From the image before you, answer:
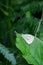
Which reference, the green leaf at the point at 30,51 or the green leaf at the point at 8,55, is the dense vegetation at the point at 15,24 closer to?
the green leaf at the point at 8,55

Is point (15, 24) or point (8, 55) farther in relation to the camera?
point (15, 24)

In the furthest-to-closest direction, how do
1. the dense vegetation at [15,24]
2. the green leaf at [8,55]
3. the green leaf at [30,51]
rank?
the dense vegetation at [15,24], the green leaf at [8,55], the green leaf at [30,51]

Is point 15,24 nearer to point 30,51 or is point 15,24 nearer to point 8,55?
point 8,55

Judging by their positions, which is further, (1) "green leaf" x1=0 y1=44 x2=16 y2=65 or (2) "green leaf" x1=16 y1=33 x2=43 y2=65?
(1) "green leaf" x1=0 y1=44 x2=16 y2=65

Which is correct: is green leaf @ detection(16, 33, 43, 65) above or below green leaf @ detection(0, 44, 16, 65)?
above

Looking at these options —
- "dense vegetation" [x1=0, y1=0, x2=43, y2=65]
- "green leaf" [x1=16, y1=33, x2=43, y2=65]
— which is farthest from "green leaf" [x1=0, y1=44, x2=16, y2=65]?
"green leaf" [x1=16, y1=33, x2=43, y2=65]

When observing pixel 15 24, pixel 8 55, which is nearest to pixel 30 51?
pixel 8 55

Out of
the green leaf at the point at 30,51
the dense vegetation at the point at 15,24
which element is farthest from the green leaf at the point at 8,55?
the green leaf at the point at 30,51

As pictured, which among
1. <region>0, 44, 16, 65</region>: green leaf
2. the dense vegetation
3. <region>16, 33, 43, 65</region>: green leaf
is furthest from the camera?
the dense vegetation

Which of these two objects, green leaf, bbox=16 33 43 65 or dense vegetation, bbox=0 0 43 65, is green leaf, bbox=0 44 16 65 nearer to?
dense vegetation, bbox=0 0 43 65
